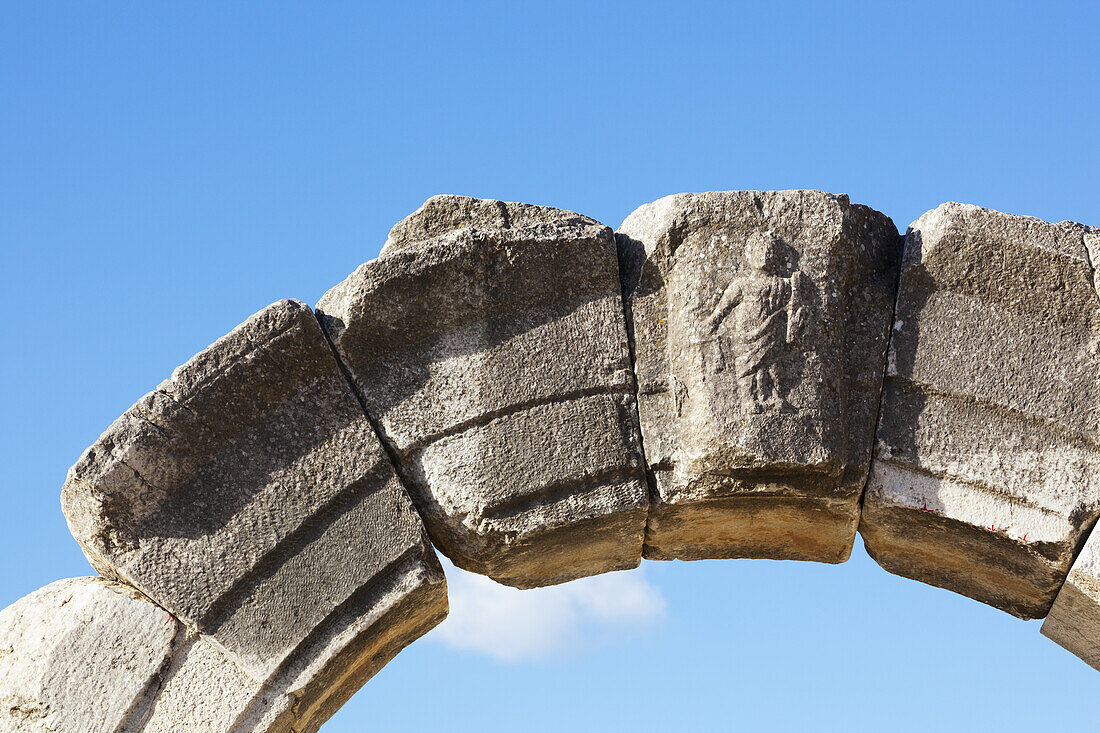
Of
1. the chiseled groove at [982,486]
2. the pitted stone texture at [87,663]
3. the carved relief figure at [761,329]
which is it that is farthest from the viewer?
the chiseled groove at [982,486]

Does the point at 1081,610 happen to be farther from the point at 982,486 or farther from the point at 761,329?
the point at 761,329

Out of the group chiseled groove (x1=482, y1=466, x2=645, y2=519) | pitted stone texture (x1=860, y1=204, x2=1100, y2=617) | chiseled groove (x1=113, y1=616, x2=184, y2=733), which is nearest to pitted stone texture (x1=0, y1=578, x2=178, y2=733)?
chiseled groove (x1=113, y1=616, x2=184, y2=733)

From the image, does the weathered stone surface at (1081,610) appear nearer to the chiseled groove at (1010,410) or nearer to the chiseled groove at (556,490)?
the chiseled groove at (1010,410)

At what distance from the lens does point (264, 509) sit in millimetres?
3176

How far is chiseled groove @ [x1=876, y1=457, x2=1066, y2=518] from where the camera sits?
11.0 feet

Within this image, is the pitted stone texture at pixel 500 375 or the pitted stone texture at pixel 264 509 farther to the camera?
the pitted stone texture at pixel 500 375

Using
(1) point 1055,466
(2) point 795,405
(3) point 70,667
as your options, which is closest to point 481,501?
(2) point 795,405

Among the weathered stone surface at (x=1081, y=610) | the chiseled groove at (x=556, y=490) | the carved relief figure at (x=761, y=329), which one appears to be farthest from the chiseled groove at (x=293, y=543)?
the weathered stone surface at (x=1081, y=610)

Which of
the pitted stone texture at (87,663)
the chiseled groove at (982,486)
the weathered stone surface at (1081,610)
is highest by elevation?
the pitted stone texture at (87,663)

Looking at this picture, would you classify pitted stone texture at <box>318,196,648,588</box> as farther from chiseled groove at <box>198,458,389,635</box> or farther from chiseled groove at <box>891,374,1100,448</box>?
chiseled groove at <box>891,374,1100,448</box>

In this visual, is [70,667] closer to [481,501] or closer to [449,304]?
[481,501]

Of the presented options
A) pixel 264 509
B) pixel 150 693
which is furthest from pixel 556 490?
pixel 150 693

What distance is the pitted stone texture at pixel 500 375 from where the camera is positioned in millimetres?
3268

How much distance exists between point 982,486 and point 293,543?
6.73 ft
